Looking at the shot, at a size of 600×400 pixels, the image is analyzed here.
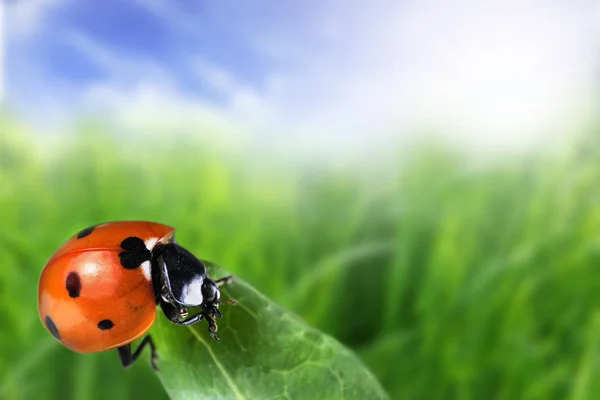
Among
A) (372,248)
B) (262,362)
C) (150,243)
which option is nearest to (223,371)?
(262,362)

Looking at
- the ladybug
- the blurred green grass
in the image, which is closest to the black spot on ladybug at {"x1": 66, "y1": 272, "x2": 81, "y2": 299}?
the ladybug

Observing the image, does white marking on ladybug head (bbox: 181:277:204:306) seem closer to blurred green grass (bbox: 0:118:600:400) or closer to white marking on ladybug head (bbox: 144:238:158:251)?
white marking on ladybug head (bbox: 144:238:158:251)

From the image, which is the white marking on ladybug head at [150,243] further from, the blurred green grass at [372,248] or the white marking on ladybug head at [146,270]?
the blurred green grass at [372,248]

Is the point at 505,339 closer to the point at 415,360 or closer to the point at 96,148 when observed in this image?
the point at 415,360

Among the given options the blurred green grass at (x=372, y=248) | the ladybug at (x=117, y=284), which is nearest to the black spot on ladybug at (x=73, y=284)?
the ladybug at (x=117, y=284)

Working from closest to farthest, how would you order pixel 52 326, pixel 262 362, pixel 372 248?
1. pixel 262 362
2. pixel 52 326
3. pixel 372 248

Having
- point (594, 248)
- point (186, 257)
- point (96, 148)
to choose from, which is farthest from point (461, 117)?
point (186, 257)

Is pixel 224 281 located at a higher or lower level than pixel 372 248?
higher

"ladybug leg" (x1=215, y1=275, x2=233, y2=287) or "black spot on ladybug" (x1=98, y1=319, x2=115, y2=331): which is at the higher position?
"ladybug leg" (x1=215, y1=275, x2=233, y2=287)

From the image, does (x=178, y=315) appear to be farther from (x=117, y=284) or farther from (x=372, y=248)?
(x=372, y=248)
